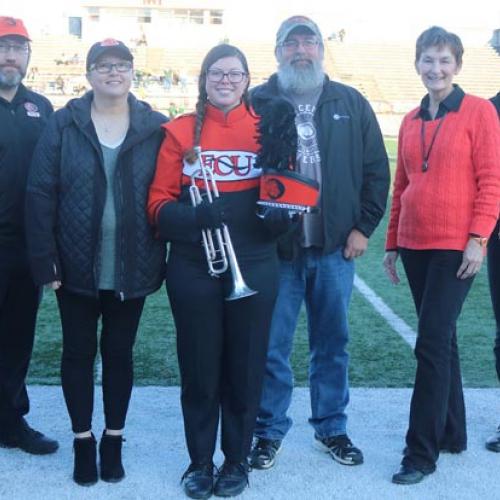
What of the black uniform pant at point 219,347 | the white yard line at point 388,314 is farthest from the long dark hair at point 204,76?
the white yard line at point 388,314

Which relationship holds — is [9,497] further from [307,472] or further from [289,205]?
[289,205]

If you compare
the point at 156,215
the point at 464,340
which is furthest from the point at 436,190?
the point at 464,340

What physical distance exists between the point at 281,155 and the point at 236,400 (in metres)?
1.06

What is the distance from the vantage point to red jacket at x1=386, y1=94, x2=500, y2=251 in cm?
340

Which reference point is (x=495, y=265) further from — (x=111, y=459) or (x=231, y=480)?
(x=111, y=459)

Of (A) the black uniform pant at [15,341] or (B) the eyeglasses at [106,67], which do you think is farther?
(A) the black uniform pant at [15,341]

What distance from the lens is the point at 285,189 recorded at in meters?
3.17

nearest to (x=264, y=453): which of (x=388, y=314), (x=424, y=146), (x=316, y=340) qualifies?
(x=316, y=340)

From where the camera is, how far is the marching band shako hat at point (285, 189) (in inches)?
125

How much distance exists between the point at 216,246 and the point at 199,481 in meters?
0.99

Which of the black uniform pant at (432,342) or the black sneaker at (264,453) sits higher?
the black uniform pant at (432,342)

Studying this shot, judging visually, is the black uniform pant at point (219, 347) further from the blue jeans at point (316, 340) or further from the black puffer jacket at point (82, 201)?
the blue jeans at point (316, 340)

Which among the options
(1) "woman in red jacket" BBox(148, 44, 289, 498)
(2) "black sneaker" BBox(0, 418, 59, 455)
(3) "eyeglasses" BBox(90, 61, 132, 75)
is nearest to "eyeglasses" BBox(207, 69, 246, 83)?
(1) "woman in red jacket" BBox(148, 44, 289, 498)

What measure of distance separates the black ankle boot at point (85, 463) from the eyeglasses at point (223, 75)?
1597 mm
